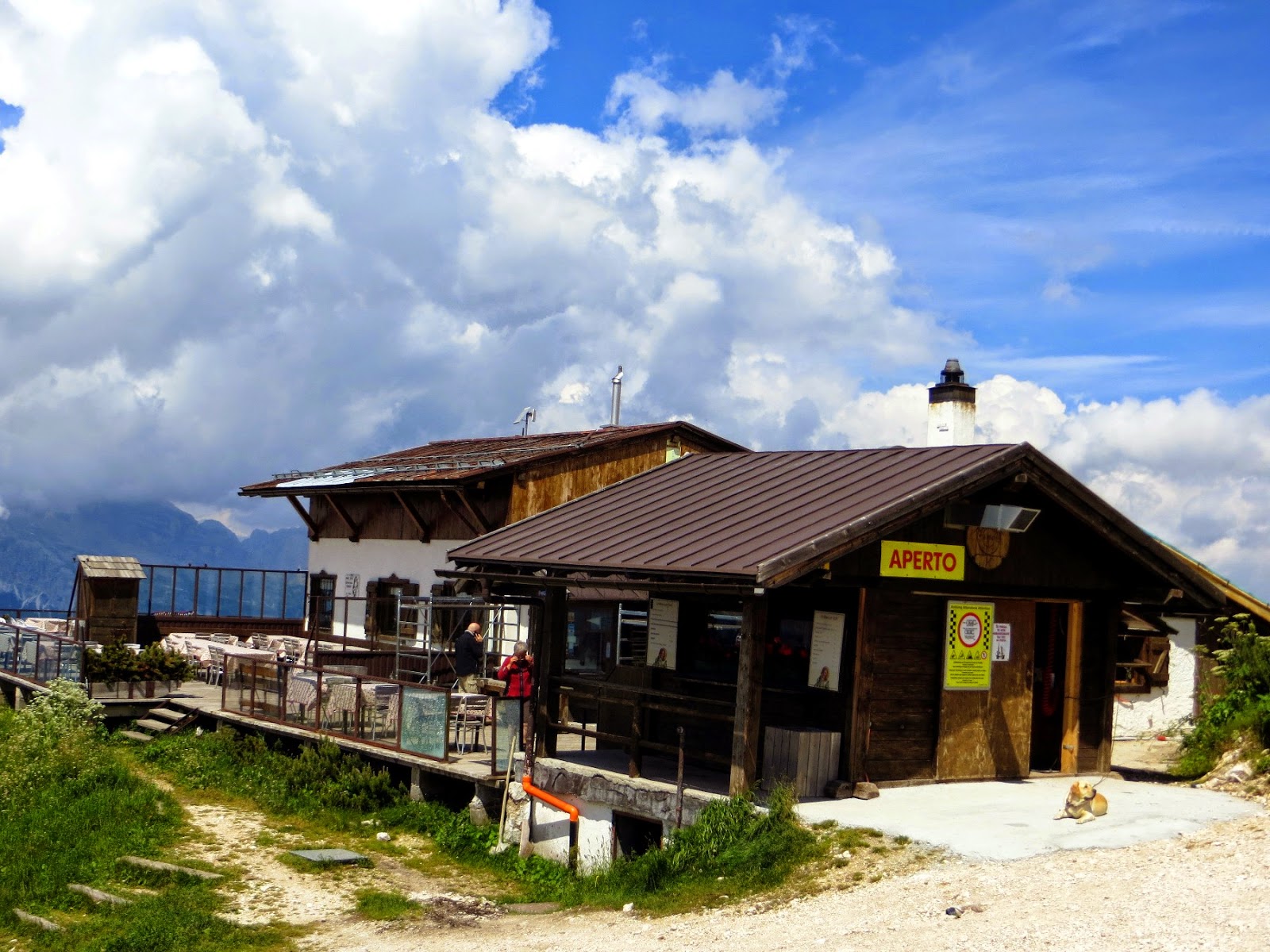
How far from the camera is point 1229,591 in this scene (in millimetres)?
22391

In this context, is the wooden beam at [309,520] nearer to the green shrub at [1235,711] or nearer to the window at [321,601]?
the window at [321,601]

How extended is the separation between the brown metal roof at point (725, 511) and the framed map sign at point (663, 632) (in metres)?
1.08

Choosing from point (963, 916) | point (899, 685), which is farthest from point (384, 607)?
point (963, 916)

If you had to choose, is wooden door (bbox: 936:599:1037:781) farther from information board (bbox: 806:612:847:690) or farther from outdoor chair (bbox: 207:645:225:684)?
outdoor chair (bbox: 207:645:225:684)

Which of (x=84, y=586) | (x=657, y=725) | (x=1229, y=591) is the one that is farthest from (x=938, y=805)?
(x=84, y=586)

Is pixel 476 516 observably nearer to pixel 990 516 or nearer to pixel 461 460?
pixel 461 460

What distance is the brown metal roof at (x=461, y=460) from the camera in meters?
22.9

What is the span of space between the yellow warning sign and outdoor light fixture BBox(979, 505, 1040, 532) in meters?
1.04

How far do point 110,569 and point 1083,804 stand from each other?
19935mm

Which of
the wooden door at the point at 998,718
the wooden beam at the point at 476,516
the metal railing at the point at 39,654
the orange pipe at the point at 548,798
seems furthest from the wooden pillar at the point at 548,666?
the metal railing at the point at 39,654

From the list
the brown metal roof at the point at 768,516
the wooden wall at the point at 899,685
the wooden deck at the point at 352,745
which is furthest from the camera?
the wooden deck at the point at 352,745

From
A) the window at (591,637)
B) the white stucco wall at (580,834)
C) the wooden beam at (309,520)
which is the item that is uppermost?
the wooden beam at (309,520)

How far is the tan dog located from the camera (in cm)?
1241

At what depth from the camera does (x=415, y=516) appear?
24547mm
